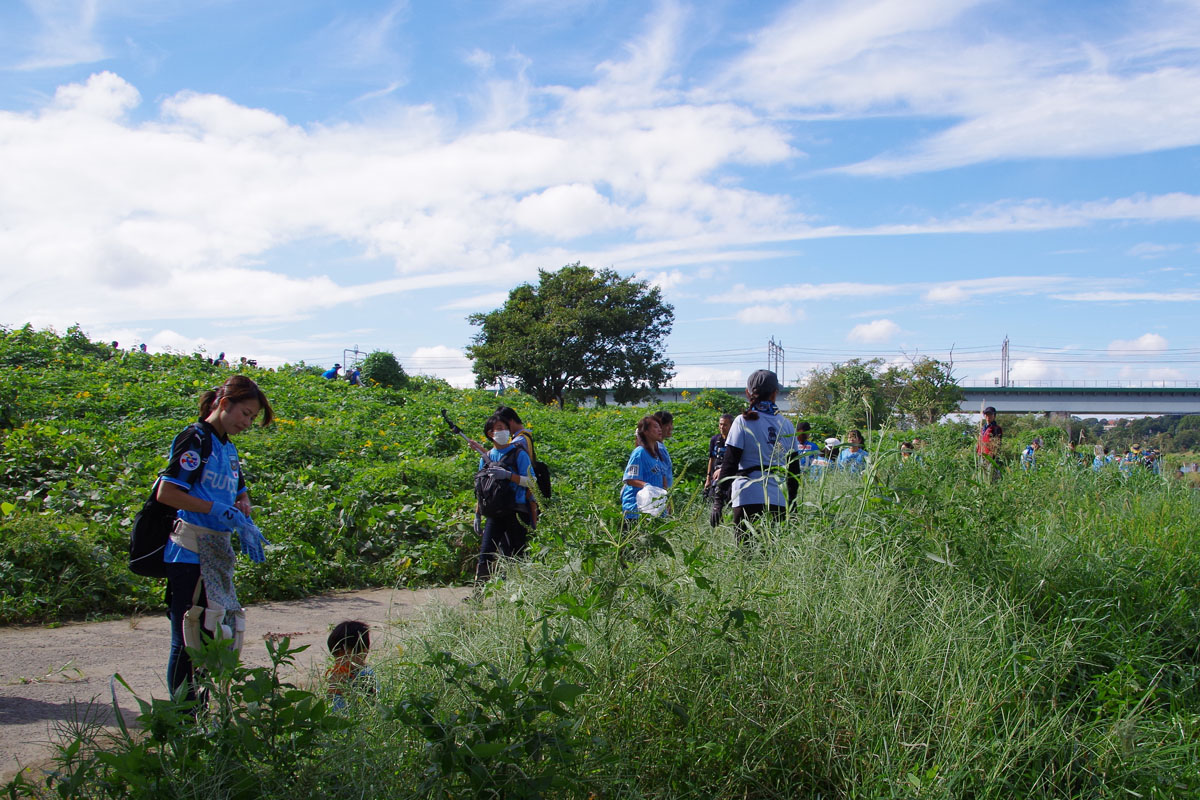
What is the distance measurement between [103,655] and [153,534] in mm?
2400

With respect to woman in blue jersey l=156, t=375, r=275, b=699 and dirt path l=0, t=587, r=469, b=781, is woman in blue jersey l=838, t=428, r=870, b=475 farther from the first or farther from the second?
woman in blue jersey l=156, t=375, r=275, b=699

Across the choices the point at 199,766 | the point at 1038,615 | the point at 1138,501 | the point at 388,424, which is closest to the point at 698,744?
the point at 199,766

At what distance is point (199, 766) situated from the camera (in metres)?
2.26

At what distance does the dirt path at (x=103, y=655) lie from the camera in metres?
3.98

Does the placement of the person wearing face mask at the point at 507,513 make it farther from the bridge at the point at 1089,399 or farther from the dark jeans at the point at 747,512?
the bridge at the point at 1089,399

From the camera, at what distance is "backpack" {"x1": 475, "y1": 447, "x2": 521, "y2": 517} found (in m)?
5.96

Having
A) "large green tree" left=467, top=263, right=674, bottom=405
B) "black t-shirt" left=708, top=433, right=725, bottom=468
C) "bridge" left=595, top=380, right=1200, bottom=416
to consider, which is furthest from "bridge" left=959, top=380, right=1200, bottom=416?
"black t-shirt" left=708, top=433, right=725, bottom=468

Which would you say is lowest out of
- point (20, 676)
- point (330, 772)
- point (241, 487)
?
point (20, 676)

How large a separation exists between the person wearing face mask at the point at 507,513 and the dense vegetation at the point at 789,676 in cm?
81

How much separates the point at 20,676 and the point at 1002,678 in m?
5.36

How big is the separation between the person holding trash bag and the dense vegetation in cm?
35

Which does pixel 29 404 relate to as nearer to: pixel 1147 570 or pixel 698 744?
pixel 698 744

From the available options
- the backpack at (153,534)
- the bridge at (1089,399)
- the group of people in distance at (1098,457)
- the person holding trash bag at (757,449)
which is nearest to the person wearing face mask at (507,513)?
the person holding trash bag at (757,449)

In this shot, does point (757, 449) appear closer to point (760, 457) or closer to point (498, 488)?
point (760, 457)
